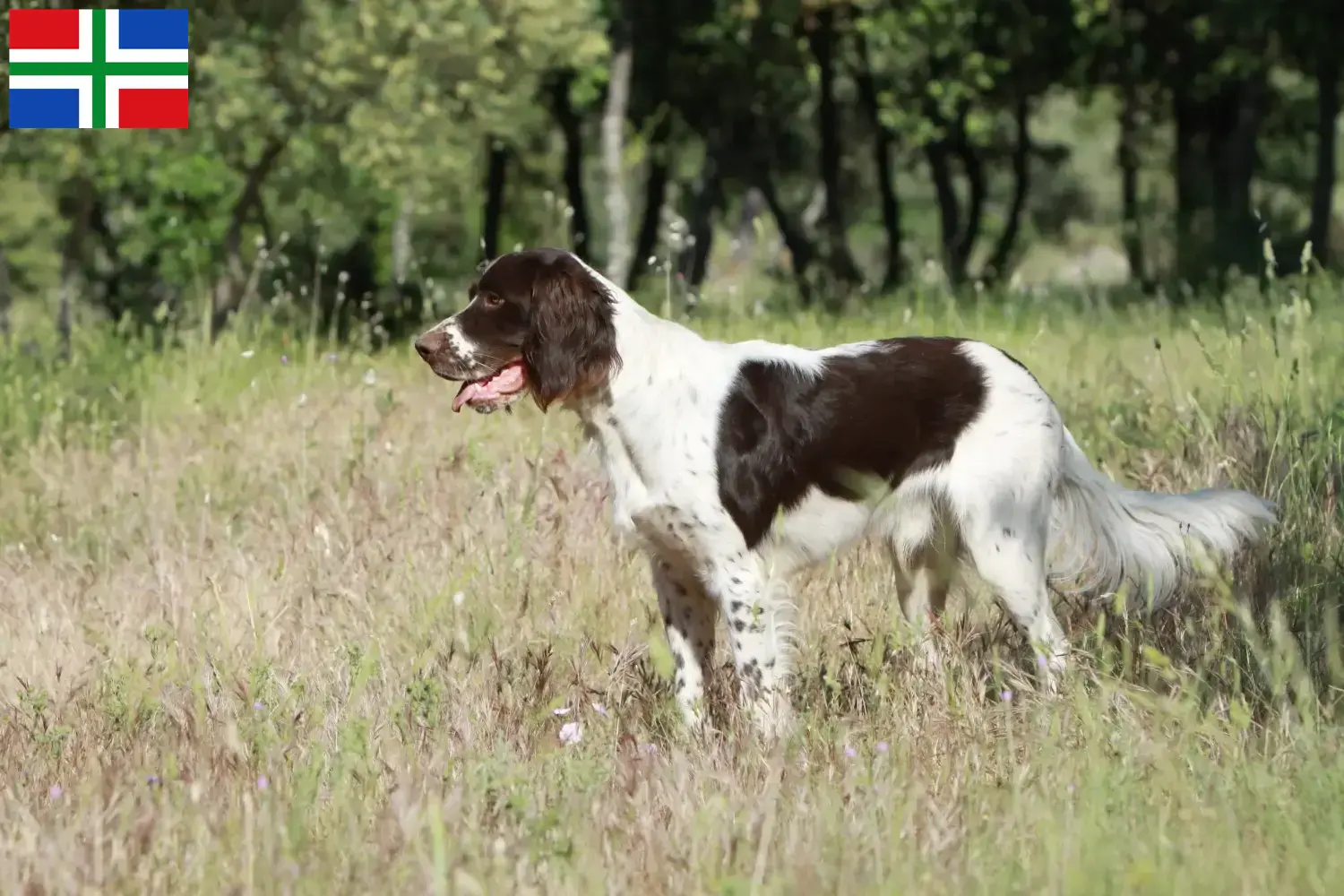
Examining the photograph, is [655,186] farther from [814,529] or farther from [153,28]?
[814,529]

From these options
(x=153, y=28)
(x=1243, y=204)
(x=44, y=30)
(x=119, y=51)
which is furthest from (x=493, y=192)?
(x=119, y=51)

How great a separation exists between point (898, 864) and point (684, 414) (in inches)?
73.2

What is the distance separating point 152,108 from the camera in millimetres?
14844

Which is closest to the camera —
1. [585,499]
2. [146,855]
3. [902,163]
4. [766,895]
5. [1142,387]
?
[766,895]

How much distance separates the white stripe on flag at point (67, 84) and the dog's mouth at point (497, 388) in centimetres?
812

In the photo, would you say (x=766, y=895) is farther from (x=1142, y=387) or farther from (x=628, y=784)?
(x=1142, y=387)

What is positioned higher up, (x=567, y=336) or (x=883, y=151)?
(x=567, y=336)

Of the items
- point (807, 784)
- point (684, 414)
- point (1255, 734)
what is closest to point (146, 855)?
point (807, 784)

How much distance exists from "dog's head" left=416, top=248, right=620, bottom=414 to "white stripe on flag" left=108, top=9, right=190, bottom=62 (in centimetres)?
696

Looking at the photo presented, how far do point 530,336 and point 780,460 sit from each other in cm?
80

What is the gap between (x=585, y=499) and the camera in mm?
6312

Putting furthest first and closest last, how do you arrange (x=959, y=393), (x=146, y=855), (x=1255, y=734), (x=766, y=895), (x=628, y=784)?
(x=959, y=393)
(x=1255, y=734)
(x=628, y=784)
(x=146, y=855)
(x=766, y=895)

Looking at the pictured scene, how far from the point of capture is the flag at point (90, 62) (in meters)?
11.3

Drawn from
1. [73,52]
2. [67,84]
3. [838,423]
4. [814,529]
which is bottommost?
[814,529]
